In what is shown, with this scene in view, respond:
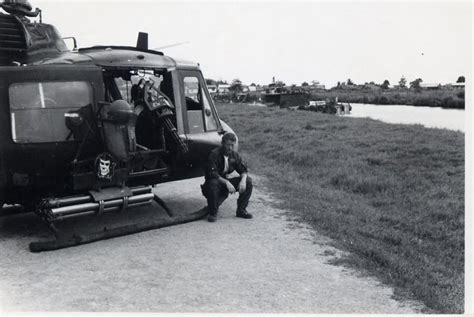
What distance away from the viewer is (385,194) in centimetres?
1041

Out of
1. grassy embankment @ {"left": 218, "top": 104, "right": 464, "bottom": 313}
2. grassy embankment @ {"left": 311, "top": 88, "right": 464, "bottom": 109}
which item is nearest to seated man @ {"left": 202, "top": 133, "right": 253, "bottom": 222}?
grassy embankment @ {"left": 218, "top": 104, "right": 464, "bottom": 313}

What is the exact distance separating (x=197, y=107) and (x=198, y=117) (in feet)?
0.66

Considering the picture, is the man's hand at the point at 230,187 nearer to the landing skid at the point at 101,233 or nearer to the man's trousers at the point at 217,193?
the man's trousers at the point at 217,193

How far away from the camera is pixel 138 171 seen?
22.9 feet

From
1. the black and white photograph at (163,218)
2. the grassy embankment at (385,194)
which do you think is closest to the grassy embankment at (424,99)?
the grassy embankment at (385,194)

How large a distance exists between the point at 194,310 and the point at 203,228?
2656 millimetres

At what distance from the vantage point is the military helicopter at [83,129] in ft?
19.3

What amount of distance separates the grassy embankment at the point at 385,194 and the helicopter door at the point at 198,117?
1828 mm

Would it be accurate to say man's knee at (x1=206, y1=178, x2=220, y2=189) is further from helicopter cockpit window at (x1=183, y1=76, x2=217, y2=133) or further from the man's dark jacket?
helicopter cockpit window at (x1=183, y1=76, x2=217, y2=133)

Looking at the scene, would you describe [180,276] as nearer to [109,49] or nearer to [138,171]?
[138,171]

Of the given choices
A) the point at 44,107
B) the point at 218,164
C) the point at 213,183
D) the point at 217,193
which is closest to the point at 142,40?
the point at 218,164

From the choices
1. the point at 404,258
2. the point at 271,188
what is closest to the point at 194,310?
the point at 404,258

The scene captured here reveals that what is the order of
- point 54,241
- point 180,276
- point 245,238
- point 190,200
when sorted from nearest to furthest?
point 180,276 → point 54,241 → point 245,238 → point 190,200

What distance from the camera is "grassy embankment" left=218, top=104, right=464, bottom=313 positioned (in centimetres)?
558
